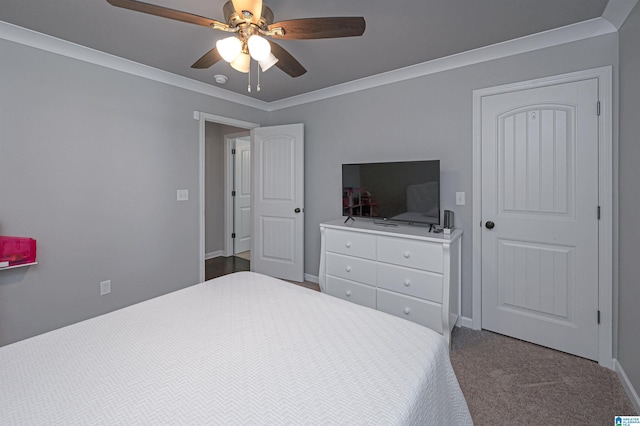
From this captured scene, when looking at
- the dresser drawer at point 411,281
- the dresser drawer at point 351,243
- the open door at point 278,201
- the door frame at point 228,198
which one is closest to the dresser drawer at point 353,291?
the dresser drawer at point 411,281

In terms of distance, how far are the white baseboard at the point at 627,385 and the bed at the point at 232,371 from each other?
4.48 feet

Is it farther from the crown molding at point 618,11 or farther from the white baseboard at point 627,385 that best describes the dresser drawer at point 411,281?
the crown molding at point 618,11

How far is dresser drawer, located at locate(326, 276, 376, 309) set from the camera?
2.68m

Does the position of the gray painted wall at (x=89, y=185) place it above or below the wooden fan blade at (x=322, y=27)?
below

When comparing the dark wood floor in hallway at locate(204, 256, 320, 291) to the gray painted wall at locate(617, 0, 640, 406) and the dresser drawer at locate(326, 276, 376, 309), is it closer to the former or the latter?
the dresser drawer at locate(326, 276, 376, 309)

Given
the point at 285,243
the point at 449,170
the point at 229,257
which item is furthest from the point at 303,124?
the point at 229,257

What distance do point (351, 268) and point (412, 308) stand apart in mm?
643

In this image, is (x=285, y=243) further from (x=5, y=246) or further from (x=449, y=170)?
(x=5, y=246)

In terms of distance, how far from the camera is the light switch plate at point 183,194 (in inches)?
127

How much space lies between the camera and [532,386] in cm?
189

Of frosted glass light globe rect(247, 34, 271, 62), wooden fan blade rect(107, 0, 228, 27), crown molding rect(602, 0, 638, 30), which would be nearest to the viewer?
wooden fan blade rect(107, 0, 228, 27)

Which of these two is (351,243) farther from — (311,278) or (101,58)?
(101,58)

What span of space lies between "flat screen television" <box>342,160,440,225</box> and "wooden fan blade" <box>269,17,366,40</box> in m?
1.42

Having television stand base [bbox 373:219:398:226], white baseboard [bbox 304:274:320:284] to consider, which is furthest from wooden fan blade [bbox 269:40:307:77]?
white baseboard [bbox 304:274:320:284]
